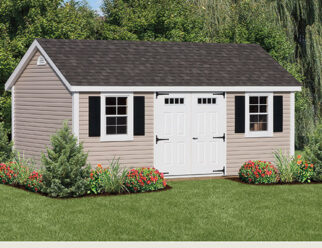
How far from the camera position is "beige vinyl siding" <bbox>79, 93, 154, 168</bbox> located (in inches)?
741

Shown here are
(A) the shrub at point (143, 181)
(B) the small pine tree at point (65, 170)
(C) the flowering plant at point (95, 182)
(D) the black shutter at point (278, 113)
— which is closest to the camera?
(B) the small pine tree at point (65, 170)

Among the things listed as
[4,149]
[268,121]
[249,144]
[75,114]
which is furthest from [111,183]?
[268,121]

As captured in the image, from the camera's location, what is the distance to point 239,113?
20.9 metres

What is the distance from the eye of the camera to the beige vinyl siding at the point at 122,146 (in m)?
18.8

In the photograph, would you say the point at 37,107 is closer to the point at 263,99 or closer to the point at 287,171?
the point at 263,99

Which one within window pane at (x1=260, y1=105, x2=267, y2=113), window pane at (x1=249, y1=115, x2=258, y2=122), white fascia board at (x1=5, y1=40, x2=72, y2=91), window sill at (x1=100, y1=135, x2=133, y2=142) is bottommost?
window sill at (x1=100, y1=135, x2=133, y2=142)

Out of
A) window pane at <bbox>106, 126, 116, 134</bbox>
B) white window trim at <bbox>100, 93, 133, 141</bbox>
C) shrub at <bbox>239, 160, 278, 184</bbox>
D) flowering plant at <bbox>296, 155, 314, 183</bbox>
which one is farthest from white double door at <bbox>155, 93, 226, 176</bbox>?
flowering plant at <bbox>296, 155, 314, 183</bbox>

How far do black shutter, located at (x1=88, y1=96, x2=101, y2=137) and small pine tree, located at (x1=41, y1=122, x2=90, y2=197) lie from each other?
7.09ft

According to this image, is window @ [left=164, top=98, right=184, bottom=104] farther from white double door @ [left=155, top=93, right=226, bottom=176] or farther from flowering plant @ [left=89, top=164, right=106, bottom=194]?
flowering plant @ [left=89, top=164, right=106, bottom=194]

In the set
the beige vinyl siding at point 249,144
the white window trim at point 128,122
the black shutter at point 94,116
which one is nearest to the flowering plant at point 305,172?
the beige vinyl siding at point 249,144

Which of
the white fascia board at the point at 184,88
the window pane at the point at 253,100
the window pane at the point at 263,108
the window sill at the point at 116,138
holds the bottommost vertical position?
the window sill at the point at 116,138

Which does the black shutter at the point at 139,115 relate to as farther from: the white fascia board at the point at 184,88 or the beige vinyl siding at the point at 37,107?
the beige vinyl siding at the point at 37,107

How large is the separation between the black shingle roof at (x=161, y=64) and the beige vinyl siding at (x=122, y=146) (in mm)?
730

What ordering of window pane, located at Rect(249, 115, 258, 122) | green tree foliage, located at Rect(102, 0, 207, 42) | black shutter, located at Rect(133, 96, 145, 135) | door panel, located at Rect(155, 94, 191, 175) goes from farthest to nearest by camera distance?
green tree foliage, located at Rect(102, 0, 207, 42), window pane, located at Rect(249, 115, 258, 122), door panel, located at Rect(155, 94, 191, 175), black shutter, located at Rect(133, 96, 145, 135)
